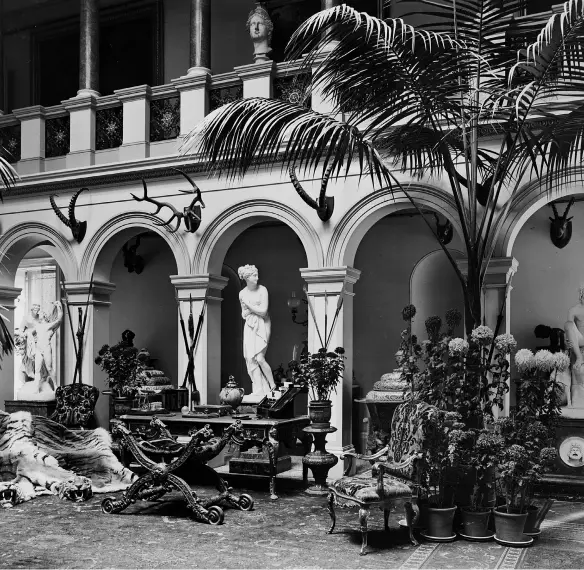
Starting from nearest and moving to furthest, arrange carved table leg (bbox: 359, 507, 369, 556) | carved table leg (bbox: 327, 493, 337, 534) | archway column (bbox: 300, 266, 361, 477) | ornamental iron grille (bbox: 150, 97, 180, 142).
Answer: carved table leg (bbox: 359, 507, 369, 556), carved table leg (bbox: 327, 493, 337, 534), archway column (bbox: 300, 266, 361, 477), ornamental iron grille (bbox: 150, 97, 180, 142)

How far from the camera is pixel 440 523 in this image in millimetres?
6824

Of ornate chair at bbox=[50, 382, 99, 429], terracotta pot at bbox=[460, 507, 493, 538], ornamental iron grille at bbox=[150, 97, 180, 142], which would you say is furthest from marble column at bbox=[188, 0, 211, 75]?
terracotta pot at bbox=[460, 507, 493, 538]

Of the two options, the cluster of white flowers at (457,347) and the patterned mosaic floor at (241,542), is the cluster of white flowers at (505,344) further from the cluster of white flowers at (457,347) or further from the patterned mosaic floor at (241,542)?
the patterned mosaic floor at (241,542)

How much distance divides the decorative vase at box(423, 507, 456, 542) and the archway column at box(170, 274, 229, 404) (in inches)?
194

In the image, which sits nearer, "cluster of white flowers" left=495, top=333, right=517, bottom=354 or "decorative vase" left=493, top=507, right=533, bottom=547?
"decorative vase" left=493, top=507, right=533, bottom=547

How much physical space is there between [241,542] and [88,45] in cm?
877

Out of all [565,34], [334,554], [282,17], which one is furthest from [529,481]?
[282,17]

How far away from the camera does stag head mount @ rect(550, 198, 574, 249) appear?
37.6 feet

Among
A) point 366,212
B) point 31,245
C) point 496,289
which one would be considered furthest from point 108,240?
point 496,289

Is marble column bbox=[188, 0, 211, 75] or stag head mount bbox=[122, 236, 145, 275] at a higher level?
marble column bbox=[188, 0, 211, 75]

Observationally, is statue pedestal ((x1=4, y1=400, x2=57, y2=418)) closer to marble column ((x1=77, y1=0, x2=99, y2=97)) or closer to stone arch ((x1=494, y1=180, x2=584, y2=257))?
marble column ((x1=77, y1=0, x2=99, y2=97))

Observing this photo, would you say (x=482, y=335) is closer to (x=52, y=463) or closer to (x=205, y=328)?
(x=52, y=463)

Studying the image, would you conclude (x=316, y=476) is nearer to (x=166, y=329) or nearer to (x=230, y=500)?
(x=230, y=500)

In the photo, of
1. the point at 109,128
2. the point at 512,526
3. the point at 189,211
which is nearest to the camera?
the point at 512,526
